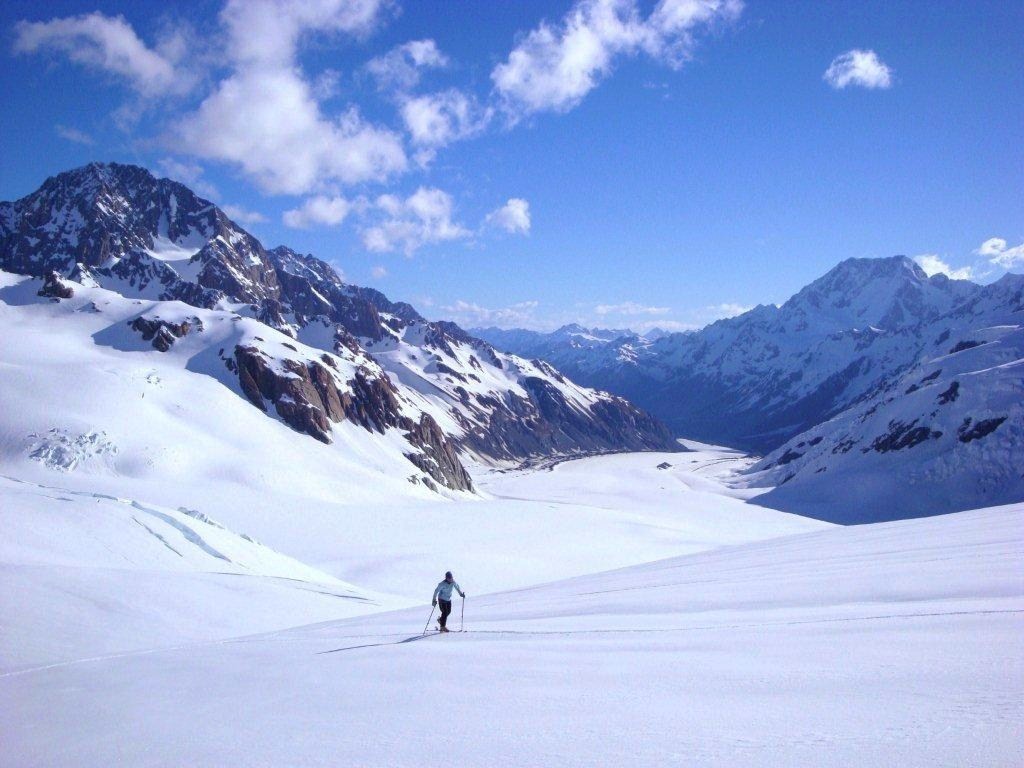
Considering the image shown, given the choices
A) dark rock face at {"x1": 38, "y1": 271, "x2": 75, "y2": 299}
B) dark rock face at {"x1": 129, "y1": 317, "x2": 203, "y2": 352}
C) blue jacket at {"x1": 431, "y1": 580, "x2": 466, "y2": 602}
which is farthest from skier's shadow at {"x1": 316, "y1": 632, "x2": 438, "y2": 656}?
dark rock face at {"x1": 38, "y1": 271, "x2": 75, "y2": 299}

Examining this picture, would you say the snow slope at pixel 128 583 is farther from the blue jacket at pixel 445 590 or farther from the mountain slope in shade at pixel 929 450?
the mountain slope in shade at pixel 929 450

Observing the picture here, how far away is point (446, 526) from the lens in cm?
5509

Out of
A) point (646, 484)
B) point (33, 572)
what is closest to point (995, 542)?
point (33, 572)

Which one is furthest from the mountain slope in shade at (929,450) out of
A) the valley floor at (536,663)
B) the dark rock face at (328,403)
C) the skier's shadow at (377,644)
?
the skier's shadow at (377,644)

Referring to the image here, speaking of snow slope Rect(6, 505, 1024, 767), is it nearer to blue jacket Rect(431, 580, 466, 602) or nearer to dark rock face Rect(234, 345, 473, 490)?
blue jacket Rect(431, 580, 466, 602)

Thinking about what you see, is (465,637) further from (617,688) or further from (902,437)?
(902,437)

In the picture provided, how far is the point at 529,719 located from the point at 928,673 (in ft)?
13.9

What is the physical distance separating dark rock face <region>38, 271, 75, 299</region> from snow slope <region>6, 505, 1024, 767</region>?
121 metres

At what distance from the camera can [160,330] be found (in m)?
102

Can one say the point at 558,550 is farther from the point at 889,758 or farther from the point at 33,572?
the point at 889,758

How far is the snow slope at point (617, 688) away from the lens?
547 cm

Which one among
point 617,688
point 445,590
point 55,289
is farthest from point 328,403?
point 617,688

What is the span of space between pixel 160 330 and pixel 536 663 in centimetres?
10941

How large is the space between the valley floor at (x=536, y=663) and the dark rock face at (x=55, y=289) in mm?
106247
